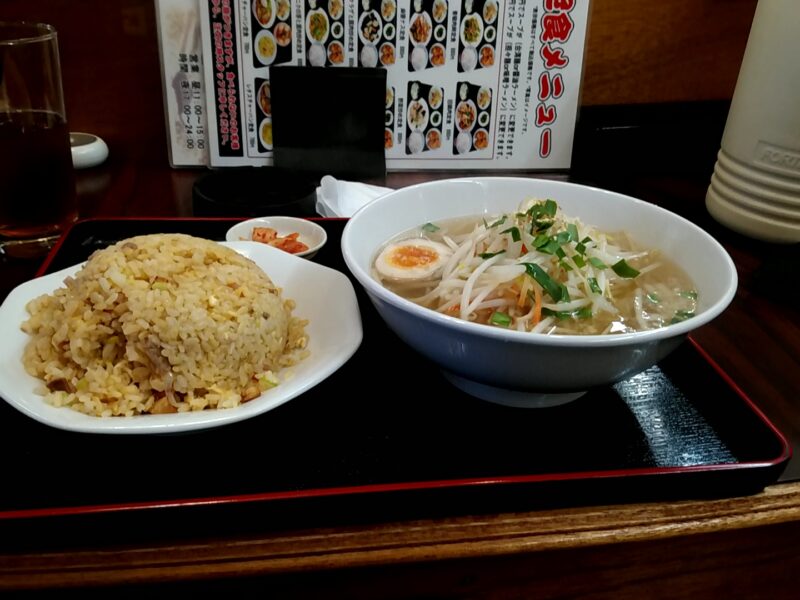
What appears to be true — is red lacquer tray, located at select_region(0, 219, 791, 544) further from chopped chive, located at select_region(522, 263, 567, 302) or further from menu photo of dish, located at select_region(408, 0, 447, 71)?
menu photo of dish, located at select_region(408, 0, 447, 71)

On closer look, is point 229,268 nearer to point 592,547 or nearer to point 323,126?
point 592,547

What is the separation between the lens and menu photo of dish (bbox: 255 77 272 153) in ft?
6.20

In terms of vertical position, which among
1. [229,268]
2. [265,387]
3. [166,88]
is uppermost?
[166,88]

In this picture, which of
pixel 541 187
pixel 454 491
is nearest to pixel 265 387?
pixel 454 491

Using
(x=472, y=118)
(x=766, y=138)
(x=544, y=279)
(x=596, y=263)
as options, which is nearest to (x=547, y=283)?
(x=544, y=279)

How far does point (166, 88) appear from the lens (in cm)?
187

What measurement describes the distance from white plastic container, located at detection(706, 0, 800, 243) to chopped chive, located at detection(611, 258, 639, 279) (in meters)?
0.80

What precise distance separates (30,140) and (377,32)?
939mm

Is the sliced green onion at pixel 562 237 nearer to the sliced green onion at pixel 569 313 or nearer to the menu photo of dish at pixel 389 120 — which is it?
the sliced green onion at pixel 569 313

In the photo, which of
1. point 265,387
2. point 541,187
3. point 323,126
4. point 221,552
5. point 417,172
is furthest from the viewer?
point 417,172

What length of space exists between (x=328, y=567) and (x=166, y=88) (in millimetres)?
1498

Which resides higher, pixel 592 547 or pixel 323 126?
pixel 323 126

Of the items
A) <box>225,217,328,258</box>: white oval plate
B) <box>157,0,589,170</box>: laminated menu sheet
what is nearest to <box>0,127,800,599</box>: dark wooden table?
<box>225,217,328,258</box>: white oval plate

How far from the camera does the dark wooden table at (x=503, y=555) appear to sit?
31.9 inches
